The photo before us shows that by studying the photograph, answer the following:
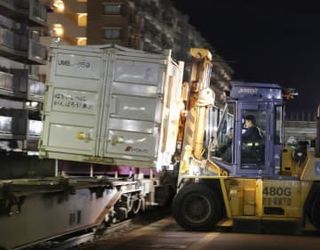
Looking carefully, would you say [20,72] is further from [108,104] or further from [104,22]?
[108,104]

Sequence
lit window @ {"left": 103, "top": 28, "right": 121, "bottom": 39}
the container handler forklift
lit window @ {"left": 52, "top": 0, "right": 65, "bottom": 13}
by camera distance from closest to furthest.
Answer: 1. the container handler forklift
2. lit window @ {"left": 52, "top": 0, "right": 65, "bottom": 13}
3. lit window @ {"left": 103, "top": 28, "right": 121, "bottom": 39}

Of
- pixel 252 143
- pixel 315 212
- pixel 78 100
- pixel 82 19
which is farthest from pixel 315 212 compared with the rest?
pixel 82 19

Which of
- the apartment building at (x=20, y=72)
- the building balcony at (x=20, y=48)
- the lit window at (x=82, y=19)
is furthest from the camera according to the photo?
the lit window at (x=82, y=19)

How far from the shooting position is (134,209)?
1859 centimetres

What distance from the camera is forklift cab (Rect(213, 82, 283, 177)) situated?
16.4 meters

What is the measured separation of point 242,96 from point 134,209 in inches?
171

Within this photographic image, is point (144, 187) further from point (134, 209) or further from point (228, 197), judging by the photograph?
point (228, 197)

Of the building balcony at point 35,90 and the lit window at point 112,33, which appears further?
the lit window at point 112,33

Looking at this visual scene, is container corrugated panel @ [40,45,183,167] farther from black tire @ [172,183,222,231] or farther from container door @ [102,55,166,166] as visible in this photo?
black tire @ [172,183,222,231]

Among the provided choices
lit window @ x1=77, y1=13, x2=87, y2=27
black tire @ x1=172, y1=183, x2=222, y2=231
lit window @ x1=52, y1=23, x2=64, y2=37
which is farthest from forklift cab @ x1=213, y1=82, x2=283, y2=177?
lit window @ x1=77, y1=13, x2=87, y2=27

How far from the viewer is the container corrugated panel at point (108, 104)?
49.8 feet

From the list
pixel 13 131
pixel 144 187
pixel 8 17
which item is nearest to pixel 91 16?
pixel 8 17

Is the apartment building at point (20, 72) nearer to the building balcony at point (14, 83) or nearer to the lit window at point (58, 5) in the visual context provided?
the building balcony at point (14, 83)

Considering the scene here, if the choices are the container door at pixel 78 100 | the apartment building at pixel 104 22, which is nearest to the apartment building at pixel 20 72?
the apartment building at pixel 104 22
